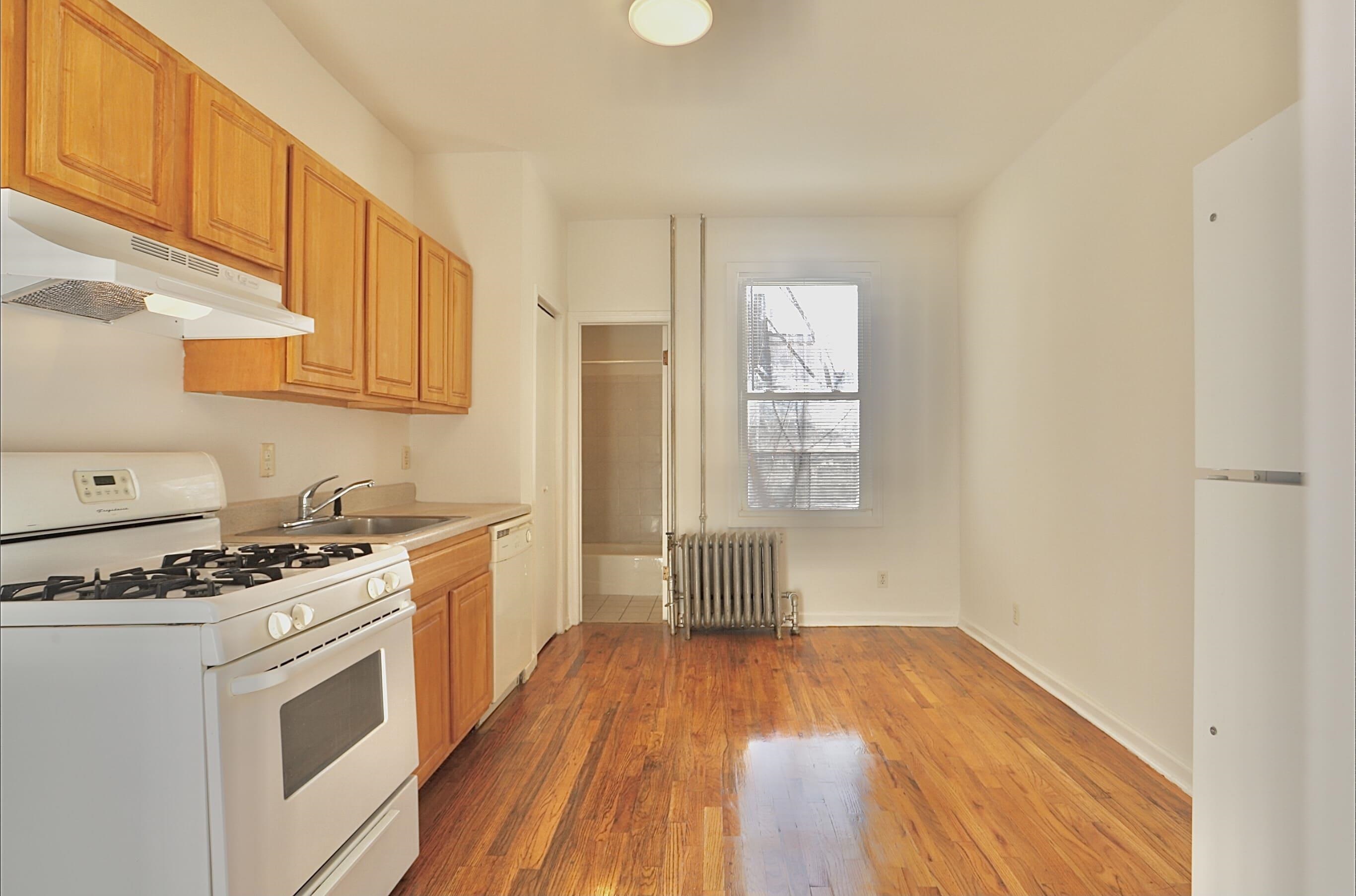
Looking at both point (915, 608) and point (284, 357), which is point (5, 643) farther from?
point (915, 608)

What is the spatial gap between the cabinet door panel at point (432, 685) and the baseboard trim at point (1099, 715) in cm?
251

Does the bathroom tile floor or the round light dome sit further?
the bathroom tile floor

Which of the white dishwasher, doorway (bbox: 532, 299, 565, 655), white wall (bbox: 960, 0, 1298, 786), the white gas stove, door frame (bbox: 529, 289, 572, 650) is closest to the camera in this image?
the white gas stove

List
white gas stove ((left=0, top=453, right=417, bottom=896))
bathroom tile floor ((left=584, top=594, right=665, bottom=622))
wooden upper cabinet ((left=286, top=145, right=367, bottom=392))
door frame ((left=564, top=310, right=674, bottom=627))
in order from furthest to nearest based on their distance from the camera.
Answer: bathroom tile floor ((left=584, top=594, right=665, bottom=622))
door frame ((left=564, top=310, right=674, bottom=627))
wooden upper cabinet ((left=286, top=145, right=367, bottom=392))
white gas stove ((left=0, top=453, right=417, bottom=896))

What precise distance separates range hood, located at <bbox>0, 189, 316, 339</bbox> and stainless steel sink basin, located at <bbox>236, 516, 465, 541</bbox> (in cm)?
90

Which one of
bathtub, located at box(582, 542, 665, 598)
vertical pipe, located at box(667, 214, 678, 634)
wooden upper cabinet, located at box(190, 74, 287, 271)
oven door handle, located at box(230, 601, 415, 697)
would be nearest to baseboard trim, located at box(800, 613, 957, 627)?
vertical pipe, located at box(667, 214, 678, 634)

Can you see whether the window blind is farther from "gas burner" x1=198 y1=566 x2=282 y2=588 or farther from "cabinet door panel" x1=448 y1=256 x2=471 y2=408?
"gas burner" x1=198 y1=566 x2=282 y2=588

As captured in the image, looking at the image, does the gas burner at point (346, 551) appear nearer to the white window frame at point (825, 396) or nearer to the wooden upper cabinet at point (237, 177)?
the wooden upper cabinet at point (237, 177)

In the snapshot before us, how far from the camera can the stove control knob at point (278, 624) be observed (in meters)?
1.37

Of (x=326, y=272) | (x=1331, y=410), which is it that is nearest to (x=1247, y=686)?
(x=1331, y=410)

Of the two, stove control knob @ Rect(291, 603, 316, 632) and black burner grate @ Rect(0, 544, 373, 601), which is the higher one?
black burner grate @ Rect(0, 544, 373, 601)

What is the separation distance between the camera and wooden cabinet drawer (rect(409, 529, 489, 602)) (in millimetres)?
2238

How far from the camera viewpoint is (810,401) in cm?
466

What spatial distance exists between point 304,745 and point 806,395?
3.72 meters
